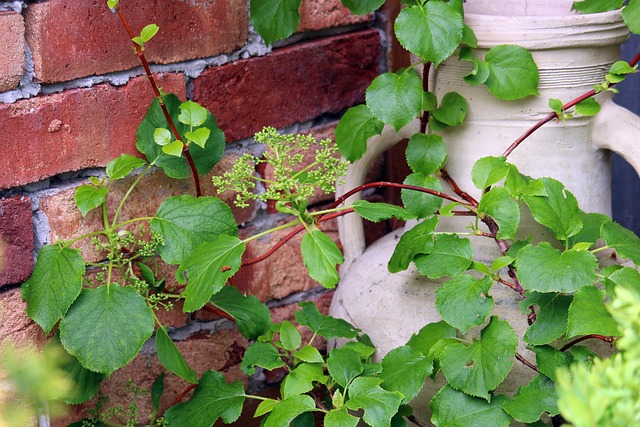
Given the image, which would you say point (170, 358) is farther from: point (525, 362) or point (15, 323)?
point (525, 362)

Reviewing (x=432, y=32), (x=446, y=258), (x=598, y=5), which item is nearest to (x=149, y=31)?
(x=432, y=32)

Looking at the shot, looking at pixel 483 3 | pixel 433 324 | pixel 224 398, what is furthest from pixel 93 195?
pixel 483 3

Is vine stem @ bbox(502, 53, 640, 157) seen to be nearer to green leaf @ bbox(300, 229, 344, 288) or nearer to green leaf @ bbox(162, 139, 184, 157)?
green leaf @ bbox(300, 229, 344, 288)

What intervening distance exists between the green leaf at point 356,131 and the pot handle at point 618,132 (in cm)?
26

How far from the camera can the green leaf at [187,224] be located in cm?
90

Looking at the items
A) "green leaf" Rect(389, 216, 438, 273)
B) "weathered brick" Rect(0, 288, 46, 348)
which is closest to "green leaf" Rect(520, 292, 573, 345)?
"green leaf" Rect(389, 216, 438, 273)

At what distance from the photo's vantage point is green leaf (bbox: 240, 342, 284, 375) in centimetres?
90

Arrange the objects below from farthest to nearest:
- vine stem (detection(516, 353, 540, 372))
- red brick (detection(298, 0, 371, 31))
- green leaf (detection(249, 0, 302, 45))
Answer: red brick (detection(298, 0, 371, 31)) → green leaf (detection(249, 0, 302, 45)) → vine stem (detection(516, 353, 540, 372))

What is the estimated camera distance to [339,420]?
794 mm

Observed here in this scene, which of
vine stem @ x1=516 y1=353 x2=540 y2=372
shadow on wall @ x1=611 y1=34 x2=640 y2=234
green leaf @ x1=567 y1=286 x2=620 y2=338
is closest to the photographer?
green leaf @ x1=567 y1=286 x2=620 y2=338

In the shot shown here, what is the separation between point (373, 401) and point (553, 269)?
0.75 ft

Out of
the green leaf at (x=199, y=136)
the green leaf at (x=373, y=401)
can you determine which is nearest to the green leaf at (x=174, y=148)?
the green leaf at (x=199, y=136)

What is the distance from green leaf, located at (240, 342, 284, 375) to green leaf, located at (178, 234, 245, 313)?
0.12 metres

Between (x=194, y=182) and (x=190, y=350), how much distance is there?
0.78 feet
